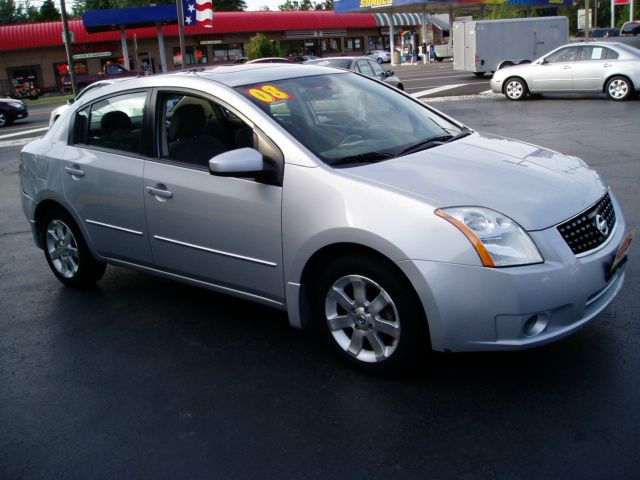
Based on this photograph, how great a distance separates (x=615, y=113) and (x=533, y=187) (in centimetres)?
1263

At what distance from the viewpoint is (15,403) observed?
A: 386cm

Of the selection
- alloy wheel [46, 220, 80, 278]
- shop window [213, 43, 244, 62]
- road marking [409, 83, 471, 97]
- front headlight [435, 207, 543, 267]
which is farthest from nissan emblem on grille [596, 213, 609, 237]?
shop window [213, 43, 244, 62]

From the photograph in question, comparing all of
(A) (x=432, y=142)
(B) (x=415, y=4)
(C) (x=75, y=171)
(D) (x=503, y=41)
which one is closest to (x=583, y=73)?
(D) (x=503, y=41)

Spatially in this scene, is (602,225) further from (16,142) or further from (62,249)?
(16,142)

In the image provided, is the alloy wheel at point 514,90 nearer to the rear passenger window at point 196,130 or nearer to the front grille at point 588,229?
the rear passenger window at point 196,130

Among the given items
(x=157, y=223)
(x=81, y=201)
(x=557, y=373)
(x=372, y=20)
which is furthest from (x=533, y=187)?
(x=372, y=20)

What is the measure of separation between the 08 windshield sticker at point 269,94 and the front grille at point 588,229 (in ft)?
6.19

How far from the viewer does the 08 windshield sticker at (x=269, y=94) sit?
4336 millimetres

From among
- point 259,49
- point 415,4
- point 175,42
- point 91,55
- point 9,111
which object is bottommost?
point 9,111

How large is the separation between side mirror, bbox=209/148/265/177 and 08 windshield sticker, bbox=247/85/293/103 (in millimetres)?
541

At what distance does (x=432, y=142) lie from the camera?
446cm

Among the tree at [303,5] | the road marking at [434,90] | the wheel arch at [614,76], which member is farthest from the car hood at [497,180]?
the tree at [303,5]

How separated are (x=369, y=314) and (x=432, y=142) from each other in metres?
1.33

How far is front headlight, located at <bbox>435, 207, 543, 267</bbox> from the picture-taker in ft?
10.9
